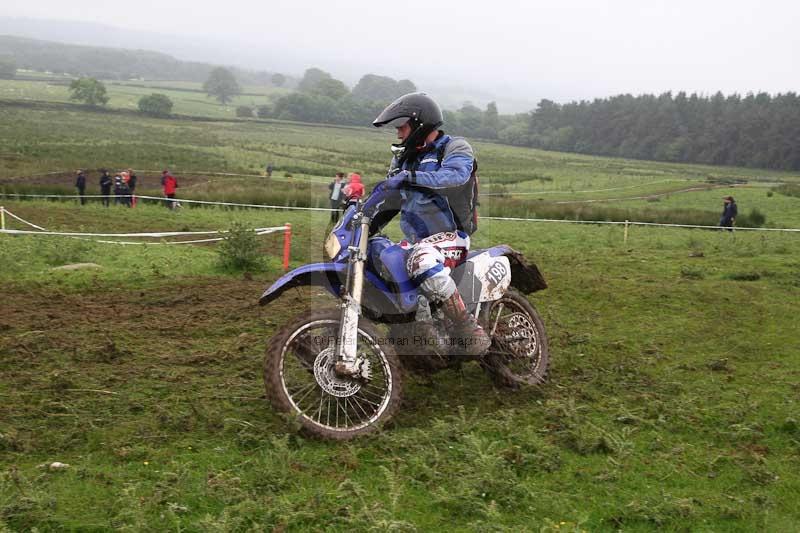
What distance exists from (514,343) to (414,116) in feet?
7.77

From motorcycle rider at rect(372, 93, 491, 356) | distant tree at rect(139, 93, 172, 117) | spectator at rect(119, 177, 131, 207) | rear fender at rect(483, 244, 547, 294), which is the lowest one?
spectator at rect(119, 177, 131, 207)

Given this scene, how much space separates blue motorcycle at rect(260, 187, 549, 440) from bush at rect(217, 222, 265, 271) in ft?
20.2

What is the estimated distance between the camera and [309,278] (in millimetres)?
5637

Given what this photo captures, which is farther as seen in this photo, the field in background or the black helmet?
the field in background

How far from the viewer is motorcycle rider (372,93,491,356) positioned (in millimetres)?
5746

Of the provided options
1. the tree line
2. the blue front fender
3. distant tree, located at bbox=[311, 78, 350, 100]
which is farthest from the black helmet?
distant tree, located at bbox=[311, 78, 350, 100]

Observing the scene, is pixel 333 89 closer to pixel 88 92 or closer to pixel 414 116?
pixel 88 92

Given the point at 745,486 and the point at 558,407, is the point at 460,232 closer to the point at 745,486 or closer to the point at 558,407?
the point at 558,407

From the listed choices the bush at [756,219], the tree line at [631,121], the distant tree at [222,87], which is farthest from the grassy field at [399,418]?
the distant tree at [222,87]

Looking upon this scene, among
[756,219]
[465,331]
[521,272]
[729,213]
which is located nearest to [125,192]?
[729,213]

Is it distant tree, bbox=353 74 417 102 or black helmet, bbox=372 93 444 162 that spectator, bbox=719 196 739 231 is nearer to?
black helmet, bbox=372 93 444 162

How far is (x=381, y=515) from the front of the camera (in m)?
4.23

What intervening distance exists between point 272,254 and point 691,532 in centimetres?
1240

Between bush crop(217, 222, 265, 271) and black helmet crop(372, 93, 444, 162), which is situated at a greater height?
black helmet crop(372, 93, 444, 162)
